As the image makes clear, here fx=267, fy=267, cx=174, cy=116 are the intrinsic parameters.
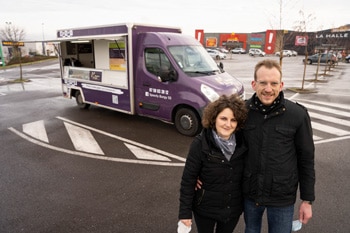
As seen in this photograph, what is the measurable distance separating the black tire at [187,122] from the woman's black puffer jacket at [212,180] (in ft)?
15.5

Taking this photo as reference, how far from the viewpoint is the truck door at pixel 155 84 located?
24.0 feet

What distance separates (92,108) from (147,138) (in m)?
4.61

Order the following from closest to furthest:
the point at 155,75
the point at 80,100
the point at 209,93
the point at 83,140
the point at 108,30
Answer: the point at 209,93 → the point at 83,140 → the point at 155,75 → the point at 108,30 → the point at 80,100

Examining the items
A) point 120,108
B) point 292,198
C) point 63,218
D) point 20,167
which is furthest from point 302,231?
point 120,108

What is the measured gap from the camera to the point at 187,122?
7312mm

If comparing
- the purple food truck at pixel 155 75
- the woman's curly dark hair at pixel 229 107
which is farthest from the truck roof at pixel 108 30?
the woman's curly dark hair at pixel 229 107

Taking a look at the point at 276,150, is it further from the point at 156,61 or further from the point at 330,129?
the point at 330,129

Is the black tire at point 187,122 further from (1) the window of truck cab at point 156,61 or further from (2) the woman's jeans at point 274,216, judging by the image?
(2) the woman's jeans at point 274,216

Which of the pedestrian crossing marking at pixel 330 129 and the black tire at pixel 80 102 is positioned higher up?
the black tire at pixel 80 102

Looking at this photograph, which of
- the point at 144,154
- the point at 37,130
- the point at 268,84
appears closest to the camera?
the point at 268,84

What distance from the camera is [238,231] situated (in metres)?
3.62

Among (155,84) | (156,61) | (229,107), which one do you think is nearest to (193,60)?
(156,61)

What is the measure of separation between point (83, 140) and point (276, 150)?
5.97 metres

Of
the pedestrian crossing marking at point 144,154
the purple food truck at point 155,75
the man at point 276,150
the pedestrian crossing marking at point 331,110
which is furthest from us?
the pedestrian crossing marking at point 331,110
